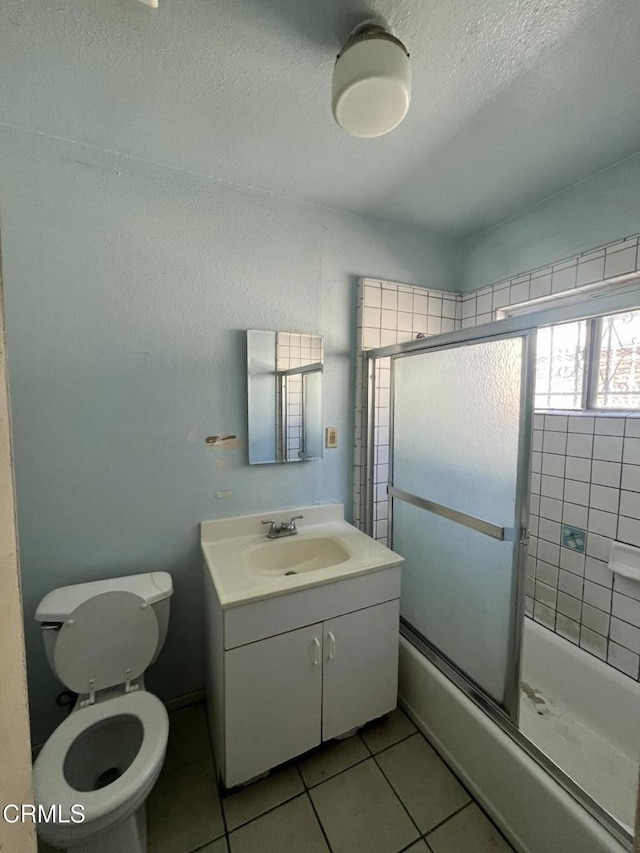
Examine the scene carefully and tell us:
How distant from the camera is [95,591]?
126cm

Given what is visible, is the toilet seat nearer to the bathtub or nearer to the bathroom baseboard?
the bathroom baseboard

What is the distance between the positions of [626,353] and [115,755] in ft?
8.75

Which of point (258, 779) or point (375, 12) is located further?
point (258, 779)

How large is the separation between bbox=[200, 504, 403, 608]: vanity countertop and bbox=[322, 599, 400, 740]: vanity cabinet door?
191mm

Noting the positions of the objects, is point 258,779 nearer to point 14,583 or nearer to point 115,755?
point 115,755

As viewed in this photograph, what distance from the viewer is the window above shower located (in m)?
1.52

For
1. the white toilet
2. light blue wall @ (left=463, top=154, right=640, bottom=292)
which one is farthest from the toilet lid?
light blue wall @ (left=463, top=154, right=640, bottom=292)

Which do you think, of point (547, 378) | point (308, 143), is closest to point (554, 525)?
point (547, 378)

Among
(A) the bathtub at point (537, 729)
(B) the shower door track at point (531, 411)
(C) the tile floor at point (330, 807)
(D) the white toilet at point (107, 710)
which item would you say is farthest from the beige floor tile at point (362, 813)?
(D) the white toilet at point (107, 710)

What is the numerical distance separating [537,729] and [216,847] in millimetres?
1368

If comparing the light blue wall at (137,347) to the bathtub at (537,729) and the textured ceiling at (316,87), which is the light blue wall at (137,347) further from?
the bathtub at (537,729)

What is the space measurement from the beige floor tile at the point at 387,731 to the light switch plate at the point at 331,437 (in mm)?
1288

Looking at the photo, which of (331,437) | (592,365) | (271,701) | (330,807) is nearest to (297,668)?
(271,701)

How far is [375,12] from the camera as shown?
0.82 meters
